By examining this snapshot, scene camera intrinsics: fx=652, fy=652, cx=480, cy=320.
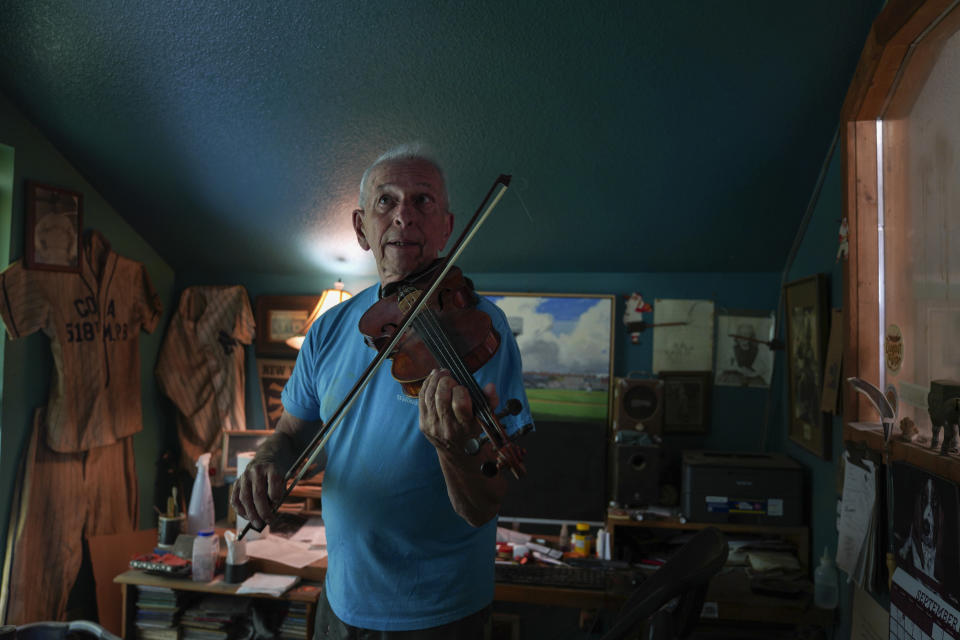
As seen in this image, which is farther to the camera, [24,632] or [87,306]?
[87,306]

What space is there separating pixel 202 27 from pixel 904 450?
240 centimetres

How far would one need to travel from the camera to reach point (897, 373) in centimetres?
169

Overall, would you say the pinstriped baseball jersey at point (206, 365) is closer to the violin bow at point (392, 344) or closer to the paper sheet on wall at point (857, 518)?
the violin bow at point (392, 344)

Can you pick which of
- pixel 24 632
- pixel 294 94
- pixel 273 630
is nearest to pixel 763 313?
pixel 294 94

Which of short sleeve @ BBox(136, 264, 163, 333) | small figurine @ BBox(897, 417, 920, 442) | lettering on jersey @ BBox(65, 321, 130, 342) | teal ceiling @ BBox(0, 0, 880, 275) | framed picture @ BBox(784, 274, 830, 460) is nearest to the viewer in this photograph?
small figurine @ BBox(897, 417, 920, 442)

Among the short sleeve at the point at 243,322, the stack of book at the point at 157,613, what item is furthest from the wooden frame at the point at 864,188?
the short sleeve at the point at 243,322

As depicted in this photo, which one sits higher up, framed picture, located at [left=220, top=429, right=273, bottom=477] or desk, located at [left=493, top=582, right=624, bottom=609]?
framed picture, located at [left=220, top=429, right=273, bottom=477]

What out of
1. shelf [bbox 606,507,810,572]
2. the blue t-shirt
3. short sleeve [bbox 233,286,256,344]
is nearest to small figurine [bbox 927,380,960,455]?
the blue t-shirt

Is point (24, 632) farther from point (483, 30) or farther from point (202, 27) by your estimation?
point (483, 30)

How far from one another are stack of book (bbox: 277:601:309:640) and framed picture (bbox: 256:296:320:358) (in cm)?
126

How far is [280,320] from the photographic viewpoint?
338 centimetres

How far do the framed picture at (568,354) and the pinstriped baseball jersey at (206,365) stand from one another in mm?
1411

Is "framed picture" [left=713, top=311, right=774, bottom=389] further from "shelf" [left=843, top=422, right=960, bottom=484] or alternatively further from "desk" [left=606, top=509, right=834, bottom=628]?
"shelf" [left=843, top=422, right=960, bottom=484]

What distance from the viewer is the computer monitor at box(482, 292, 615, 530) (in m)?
2.83
